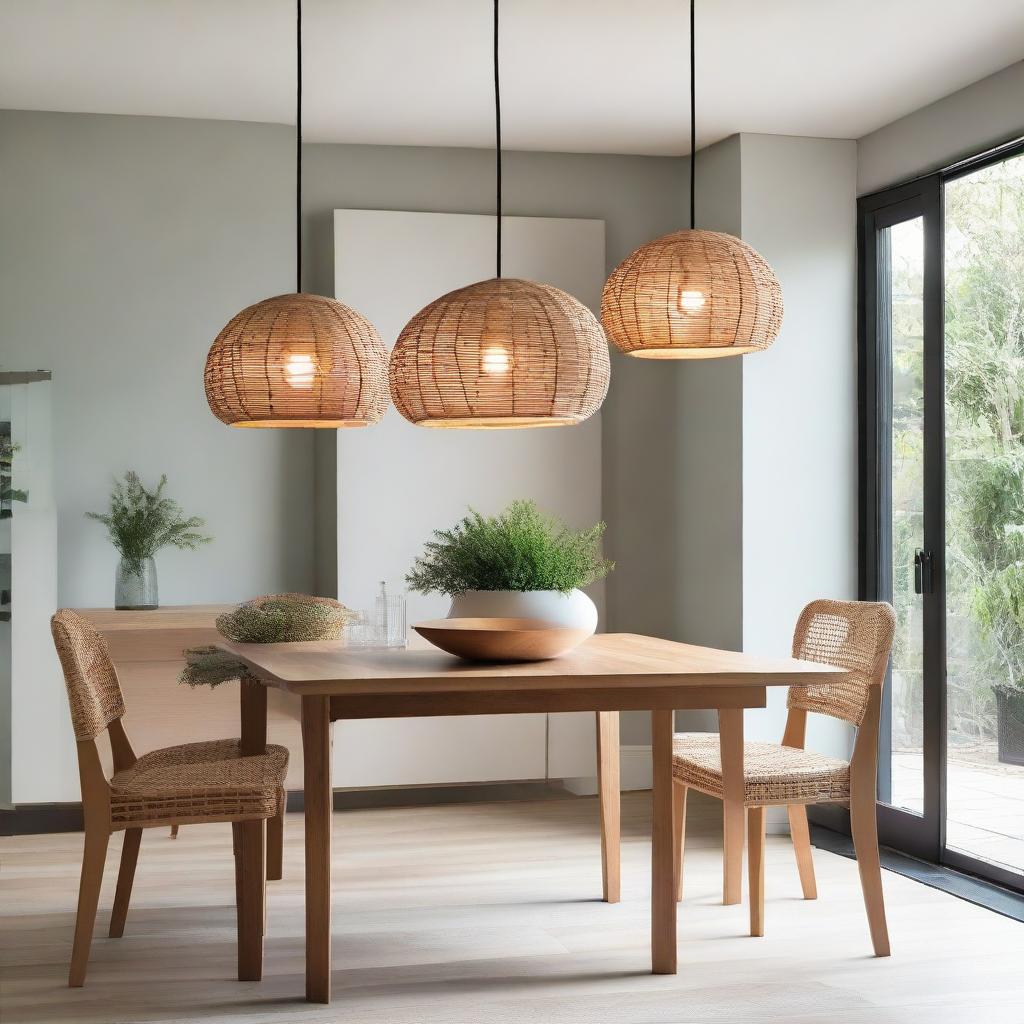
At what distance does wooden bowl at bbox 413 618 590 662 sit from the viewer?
3.36m

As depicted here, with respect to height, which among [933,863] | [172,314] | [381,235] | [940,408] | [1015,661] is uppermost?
[381,235]

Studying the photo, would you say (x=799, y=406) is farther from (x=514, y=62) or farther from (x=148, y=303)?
(x=148, y=303)

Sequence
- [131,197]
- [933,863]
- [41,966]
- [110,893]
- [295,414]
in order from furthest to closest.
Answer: [131,197] < [933,863] < [110,893] < [41,966] < [295,414]

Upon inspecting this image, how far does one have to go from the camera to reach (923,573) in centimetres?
485

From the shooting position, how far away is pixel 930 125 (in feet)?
16.0

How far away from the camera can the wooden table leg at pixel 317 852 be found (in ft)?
10.5

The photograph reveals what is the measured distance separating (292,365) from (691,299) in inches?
36.6

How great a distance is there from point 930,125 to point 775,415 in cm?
116

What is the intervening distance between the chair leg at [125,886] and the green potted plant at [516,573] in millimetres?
1059

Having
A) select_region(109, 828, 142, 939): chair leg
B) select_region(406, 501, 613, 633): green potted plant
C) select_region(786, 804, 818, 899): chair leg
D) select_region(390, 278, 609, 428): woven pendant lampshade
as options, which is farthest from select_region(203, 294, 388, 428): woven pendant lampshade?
select_region(786, 804, 818, 899): chair leg

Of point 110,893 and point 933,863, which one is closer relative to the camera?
point 110,893

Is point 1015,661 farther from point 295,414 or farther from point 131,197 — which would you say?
point 131,197

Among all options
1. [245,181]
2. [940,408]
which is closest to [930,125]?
[940,408]

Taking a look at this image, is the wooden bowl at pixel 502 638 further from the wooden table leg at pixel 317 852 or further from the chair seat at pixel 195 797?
the chair seat at pixel 195 797
